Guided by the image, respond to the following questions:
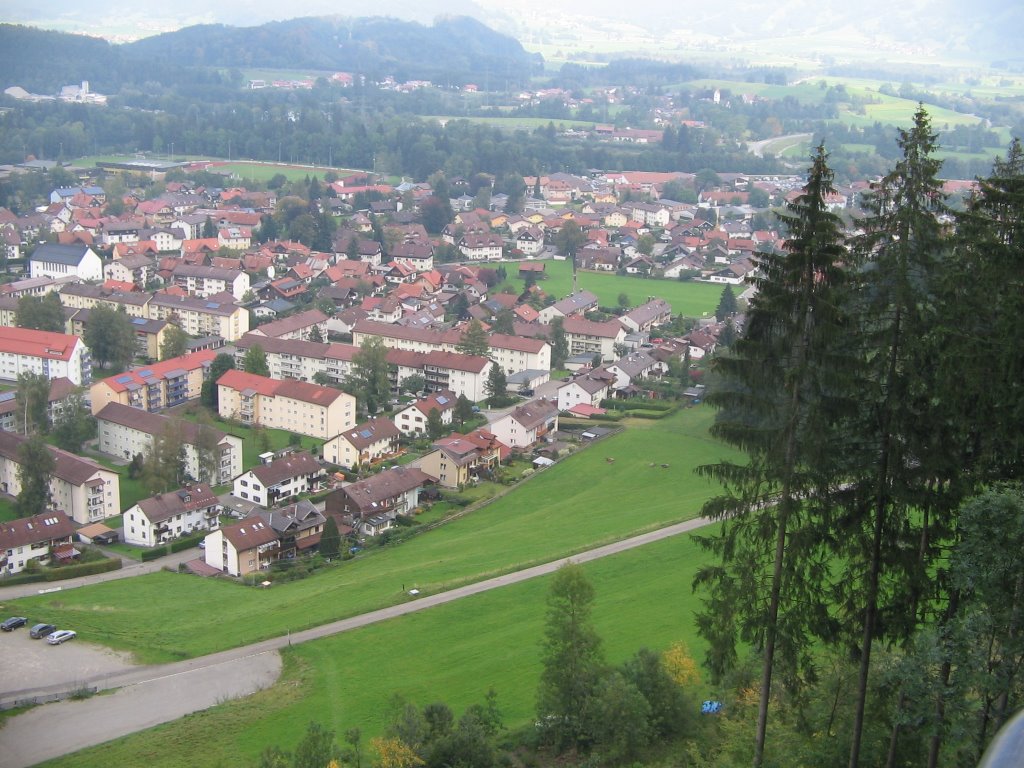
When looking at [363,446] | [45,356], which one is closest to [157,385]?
[45,356]

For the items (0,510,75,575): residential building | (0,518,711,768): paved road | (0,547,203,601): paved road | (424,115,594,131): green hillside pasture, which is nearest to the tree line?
(0,518,711,768): paved road

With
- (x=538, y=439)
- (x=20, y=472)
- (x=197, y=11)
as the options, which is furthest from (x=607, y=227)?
(x=197, y=11)

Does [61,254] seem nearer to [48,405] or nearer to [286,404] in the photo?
[48,405]

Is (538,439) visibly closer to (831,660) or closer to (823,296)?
(831,660)

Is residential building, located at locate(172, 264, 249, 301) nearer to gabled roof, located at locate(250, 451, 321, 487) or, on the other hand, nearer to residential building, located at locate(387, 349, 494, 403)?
residential building, located at locate(387, 349, 494, 403)

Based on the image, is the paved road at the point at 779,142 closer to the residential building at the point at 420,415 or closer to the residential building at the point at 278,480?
the residential building at the point at 420,415
